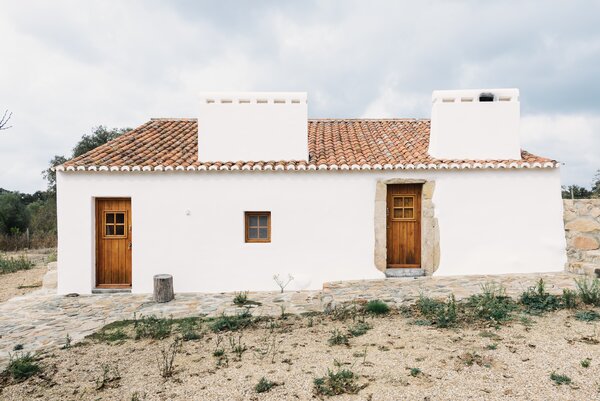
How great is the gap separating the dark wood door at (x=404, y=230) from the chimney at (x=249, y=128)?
255 centimetres

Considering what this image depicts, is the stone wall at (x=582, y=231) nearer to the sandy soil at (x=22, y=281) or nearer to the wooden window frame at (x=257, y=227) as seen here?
the wooden window frame at (x=257, y=227)

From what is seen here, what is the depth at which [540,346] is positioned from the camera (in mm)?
4668

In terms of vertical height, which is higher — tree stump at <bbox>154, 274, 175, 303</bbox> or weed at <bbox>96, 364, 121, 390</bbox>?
tree stump at <bbox>154, 274, 175, 303</bbox>

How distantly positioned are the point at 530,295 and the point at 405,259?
2881 millimetres

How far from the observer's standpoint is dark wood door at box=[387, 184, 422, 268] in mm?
8820

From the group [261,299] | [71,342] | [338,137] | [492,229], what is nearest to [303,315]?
[261,299]

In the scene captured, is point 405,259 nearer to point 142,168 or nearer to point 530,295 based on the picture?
point 530,295

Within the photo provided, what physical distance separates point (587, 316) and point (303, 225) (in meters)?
5.31

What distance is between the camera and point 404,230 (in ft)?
29.1

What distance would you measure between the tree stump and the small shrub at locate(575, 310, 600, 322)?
24.0 ft

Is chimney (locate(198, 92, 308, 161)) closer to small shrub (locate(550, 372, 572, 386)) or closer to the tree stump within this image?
the tree stump

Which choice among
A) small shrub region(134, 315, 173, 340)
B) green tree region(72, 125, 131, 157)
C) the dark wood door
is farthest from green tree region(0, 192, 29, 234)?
the dark wood door

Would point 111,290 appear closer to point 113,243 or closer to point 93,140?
point 113,243

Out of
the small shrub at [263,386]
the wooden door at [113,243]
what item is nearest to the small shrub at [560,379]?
the small shrub at [263,386]
